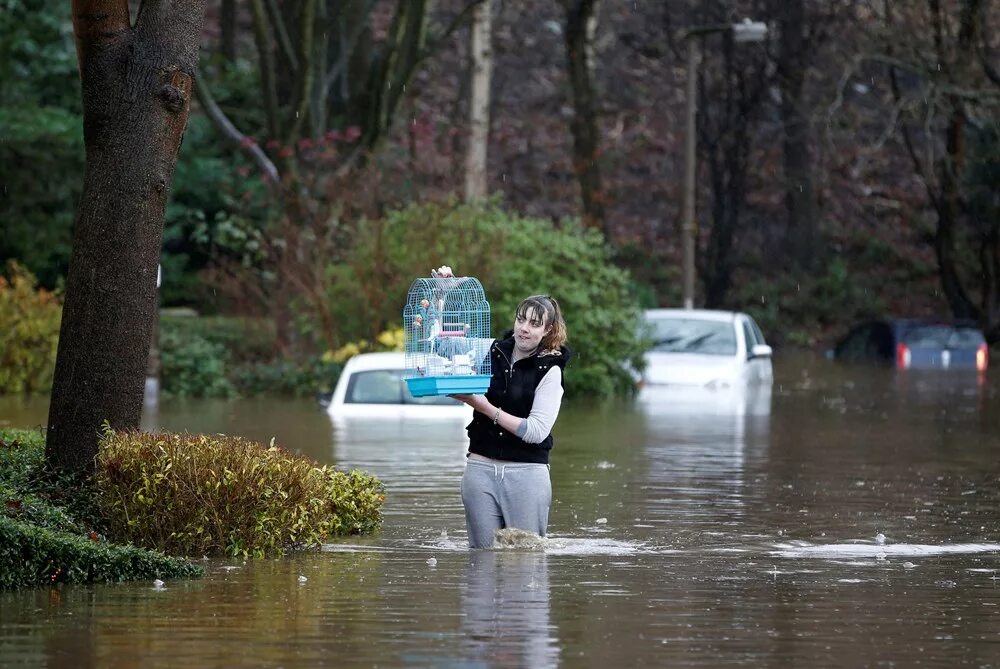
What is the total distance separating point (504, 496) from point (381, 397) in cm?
1265

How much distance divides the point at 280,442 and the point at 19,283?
1089 cm

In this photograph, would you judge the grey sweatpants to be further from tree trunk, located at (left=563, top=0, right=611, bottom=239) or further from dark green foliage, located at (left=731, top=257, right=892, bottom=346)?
dark green foliage, located at (left=731, top=257, right=892, bottom=346)

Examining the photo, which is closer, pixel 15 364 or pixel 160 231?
pixel 160 231

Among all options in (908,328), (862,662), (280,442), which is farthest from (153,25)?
(908,328)

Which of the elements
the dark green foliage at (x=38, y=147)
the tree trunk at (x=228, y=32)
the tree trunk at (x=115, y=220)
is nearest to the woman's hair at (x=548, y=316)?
the tree trunk at (x=115, y=220)

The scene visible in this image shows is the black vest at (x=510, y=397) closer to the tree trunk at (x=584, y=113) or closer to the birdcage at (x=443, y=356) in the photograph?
the birdcage at (x=443, y=356)

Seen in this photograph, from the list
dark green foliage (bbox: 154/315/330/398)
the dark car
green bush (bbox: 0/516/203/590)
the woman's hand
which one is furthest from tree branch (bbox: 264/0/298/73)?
A: green bush (bbox: 0/516/203/590)

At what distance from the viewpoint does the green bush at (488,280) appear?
99.0ft

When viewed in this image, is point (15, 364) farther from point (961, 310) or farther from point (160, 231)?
point (961, 310)

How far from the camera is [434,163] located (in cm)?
4581

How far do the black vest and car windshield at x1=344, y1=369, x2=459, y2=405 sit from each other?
12.3m

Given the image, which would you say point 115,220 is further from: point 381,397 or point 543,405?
point 381,397

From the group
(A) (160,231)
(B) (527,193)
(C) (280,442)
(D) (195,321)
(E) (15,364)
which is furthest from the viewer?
(B) (527,193)

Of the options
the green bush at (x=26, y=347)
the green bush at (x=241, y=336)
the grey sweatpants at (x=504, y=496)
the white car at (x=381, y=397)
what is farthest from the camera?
the green bush at (x=241, y=336)
